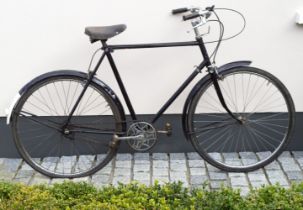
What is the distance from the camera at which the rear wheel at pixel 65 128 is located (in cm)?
559

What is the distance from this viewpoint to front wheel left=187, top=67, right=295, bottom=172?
5.64m

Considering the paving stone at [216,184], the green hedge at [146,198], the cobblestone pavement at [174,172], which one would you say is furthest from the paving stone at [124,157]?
the green hedge at [146,198]

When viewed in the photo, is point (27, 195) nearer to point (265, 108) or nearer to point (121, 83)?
point (121, 83)

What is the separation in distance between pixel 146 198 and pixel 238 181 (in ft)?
5.11

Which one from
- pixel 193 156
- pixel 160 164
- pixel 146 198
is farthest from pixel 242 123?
pixel 146 198

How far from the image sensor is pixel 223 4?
5.62 metres

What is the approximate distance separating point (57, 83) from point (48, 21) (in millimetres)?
617

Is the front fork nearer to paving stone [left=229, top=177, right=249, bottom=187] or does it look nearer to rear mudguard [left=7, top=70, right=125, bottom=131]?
paving stone [left=229, top=177, right=249, bottom=187]

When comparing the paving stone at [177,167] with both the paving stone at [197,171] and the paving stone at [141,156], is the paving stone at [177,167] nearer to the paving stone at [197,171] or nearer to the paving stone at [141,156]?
the paving stone at [197,171]

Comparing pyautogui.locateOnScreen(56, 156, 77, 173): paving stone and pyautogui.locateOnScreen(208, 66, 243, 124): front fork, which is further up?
pyautogui.locateOnScreen(208, 66, 243, 124): front fork

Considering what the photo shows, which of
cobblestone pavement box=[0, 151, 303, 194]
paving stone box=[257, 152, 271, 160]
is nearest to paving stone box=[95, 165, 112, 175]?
cobblestone pavement box=[0, 151, 303, 194]

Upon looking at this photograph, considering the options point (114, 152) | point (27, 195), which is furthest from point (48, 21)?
point (27, 195)

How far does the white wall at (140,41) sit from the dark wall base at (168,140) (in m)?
0.16

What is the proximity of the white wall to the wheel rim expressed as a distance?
8.1 inches
